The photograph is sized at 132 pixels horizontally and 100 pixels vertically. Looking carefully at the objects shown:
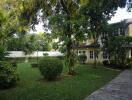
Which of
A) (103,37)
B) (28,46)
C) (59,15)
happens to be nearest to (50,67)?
(59,15)

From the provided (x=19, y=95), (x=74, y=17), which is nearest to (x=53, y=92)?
(x=19, y=95)

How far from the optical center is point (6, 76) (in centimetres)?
1268

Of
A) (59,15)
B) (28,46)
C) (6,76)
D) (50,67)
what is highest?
(59,15)

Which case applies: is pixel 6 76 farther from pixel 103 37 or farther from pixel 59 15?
pixel 103 37

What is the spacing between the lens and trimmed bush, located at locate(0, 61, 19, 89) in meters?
12.7

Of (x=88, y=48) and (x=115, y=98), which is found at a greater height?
(x=88, y=48)

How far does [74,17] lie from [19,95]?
32.4 feet

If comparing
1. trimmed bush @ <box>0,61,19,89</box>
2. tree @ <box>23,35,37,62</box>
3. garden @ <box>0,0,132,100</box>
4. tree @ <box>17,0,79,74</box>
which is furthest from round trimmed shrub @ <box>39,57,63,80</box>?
tree @ <box>23,35,37,62</box>

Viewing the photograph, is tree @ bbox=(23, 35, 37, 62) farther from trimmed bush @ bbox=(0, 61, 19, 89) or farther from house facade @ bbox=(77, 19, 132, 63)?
trimmed bush @ bbox=(0, 61, 19, 89)

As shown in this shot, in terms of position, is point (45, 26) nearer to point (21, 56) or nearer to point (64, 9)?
point (64, 9)

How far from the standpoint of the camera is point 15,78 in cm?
1341

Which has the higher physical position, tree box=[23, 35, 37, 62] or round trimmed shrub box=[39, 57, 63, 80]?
tree box=[23, 35, 37, 62]

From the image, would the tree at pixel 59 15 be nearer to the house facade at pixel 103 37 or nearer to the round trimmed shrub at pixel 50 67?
the round trimmed shrub at pixel 50 67

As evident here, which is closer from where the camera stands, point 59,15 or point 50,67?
Result: point 50,67
